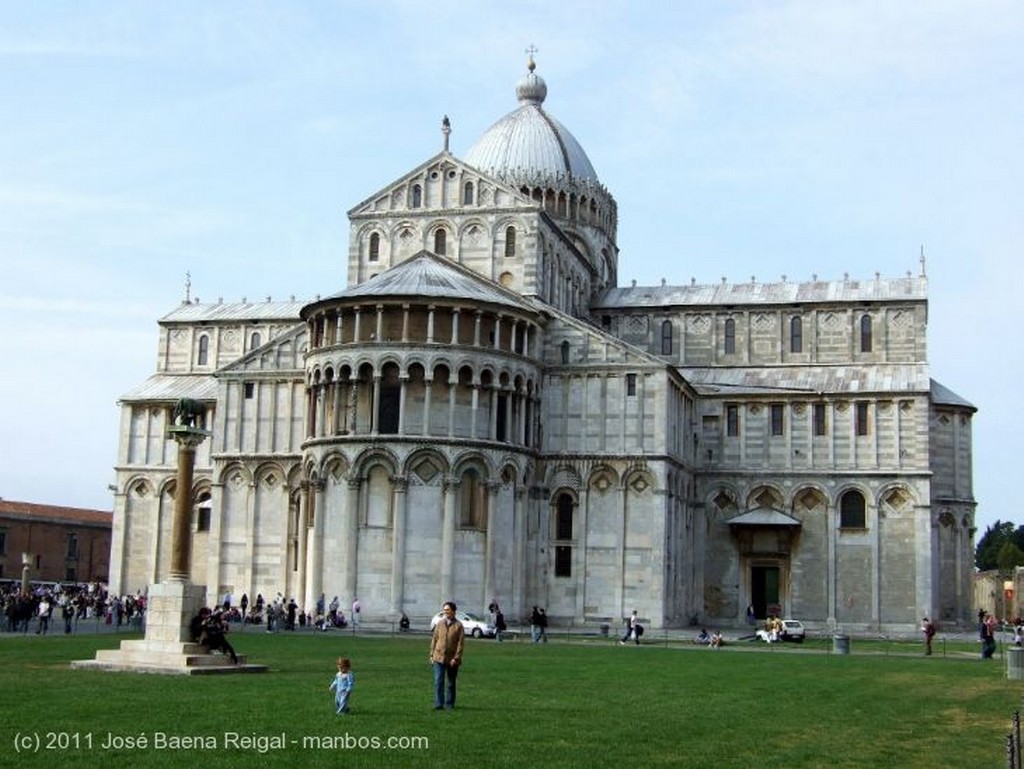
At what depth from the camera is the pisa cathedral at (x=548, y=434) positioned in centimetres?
5734

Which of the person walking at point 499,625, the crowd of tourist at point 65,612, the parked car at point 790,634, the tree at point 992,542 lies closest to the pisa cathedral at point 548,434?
the person walking at point 499,625

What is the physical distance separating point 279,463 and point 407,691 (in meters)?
40.1

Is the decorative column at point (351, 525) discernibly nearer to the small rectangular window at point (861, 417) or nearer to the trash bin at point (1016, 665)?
the small rectangular window at point (861, 417)

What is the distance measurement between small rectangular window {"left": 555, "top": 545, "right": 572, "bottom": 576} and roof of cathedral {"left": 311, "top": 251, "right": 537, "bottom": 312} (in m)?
10.5

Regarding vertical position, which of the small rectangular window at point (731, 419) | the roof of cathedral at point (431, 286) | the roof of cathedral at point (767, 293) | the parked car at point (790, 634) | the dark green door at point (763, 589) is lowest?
the parked car at point (790, 634)

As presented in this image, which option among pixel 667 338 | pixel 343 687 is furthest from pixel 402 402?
pixel 343 687

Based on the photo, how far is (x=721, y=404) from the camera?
7038cm

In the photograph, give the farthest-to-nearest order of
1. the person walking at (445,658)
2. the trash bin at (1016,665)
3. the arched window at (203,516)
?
the arched window at (203,516) → the trash bin at (1016,665) → the person walking at (445,658)

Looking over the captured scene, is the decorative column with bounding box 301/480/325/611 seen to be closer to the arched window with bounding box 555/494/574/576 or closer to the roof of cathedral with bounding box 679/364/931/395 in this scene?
the arched window with bounding box 555/494/574/576

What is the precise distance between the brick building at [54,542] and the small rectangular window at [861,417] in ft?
206

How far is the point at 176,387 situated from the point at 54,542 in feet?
123

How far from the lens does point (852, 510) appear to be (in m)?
68.4

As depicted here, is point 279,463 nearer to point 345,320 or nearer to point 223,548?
point 223,548

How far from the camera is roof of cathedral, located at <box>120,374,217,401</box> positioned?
7594 centimetres
